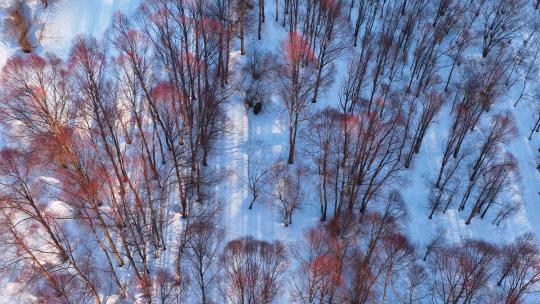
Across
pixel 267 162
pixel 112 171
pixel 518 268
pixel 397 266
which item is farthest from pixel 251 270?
pixel 518 268

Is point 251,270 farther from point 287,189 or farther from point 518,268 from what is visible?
point 518,268

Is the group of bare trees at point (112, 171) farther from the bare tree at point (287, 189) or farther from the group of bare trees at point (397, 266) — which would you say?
the group of bare trees at point (397, 266)

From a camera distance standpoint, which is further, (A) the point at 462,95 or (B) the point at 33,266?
(A) the point at 462,95

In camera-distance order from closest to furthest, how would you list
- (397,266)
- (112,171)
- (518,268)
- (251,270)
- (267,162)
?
(251,270) → (518,268) → (397,266) → (112,171) → (267,162)

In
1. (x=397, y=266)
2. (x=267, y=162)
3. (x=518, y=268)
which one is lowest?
(x=397, y=266)

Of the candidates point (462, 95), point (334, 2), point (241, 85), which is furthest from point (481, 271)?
point (334, 2)

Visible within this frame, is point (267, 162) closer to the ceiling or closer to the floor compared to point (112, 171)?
closer to the floor

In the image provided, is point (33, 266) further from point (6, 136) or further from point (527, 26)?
point (527, 26)

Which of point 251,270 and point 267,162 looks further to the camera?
point 267,162
